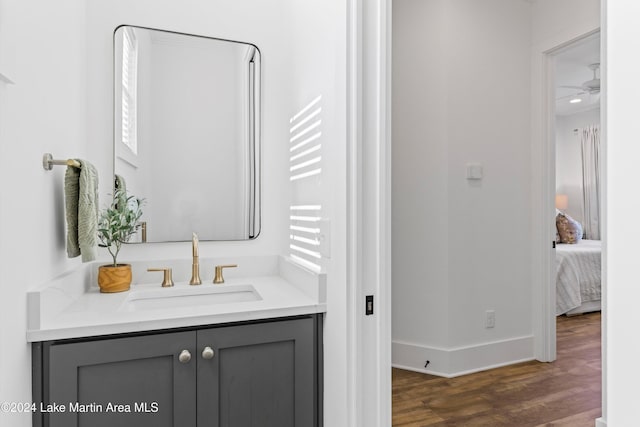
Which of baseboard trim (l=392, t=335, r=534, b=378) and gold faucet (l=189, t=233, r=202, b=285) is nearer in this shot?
gold faucet (l=189, t=233, r=202, b=285)

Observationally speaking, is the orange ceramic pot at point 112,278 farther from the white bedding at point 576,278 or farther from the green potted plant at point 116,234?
the white bedding at point 576,278

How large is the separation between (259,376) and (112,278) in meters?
0.78

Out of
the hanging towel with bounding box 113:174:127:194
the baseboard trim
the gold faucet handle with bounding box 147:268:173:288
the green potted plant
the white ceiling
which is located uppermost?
the white ceiling

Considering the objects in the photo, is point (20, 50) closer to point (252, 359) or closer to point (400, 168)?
point (252, 359)

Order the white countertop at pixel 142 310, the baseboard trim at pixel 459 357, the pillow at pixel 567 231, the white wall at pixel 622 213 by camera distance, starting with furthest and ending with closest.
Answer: the pillow at pixel 567 231
the baseboard trim at pixel 459 357
the white countertop at pixel 142 310
the white wall at pixel 622 213

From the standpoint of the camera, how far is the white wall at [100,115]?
108cm

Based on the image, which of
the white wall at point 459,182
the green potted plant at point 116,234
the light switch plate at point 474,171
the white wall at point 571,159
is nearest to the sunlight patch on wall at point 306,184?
the green potted plant at point 116,234

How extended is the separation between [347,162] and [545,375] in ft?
7.49

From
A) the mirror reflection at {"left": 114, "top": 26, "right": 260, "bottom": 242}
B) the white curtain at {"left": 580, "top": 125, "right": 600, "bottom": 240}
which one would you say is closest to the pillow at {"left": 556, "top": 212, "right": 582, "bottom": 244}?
the white curtain at {"left": 580, "top": 125, "right": 600, "bottom": 240}

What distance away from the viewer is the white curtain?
6184 millimetres

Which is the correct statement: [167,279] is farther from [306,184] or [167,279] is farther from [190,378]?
[306,184]

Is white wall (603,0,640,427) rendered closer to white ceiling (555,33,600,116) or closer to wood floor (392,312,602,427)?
wood floor (392,312,602,427)

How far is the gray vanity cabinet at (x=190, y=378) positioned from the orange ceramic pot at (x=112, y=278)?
0.49 m

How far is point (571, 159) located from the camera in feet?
21.7
